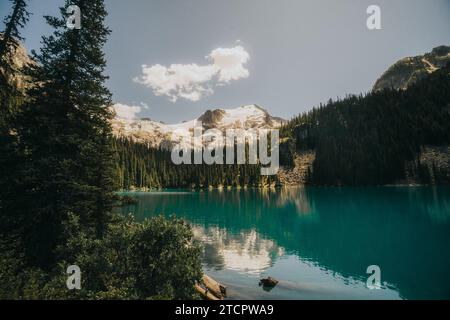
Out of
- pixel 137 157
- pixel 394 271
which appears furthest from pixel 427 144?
pixel 137 157

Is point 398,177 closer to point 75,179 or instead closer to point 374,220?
point 374,220

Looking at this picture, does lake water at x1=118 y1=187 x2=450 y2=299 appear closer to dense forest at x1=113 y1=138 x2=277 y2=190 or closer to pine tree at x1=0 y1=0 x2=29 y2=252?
pine tree at x1=0 y1=0 x2=29 y2=252

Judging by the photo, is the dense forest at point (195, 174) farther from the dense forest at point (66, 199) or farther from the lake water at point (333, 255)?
the dense forest at point (66, 199)

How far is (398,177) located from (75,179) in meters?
171

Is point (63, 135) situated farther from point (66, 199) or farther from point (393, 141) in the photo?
point (393, 141)

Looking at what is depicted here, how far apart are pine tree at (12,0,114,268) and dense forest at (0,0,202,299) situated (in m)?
0.06

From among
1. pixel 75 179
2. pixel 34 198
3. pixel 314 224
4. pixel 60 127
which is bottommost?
pixel 314 224

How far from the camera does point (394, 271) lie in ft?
86.7

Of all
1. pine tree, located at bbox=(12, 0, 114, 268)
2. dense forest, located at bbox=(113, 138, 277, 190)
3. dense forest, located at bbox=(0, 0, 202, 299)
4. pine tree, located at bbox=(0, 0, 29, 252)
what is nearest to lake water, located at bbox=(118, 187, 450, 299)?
dense forest, located at bbox=(0, 0, 202, 299)

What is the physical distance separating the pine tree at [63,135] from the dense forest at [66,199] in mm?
59

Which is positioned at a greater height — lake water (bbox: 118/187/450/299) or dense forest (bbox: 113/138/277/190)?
dense forest (bbox: 113/138/277/190)

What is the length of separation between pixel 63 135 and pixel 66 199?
396 centimetres

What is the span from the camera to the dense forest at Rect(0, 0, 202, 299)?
1344 cm

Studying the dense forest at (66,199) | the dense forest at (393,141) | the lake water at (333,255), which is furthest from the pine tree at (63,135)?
the dense forest at (393,141)
